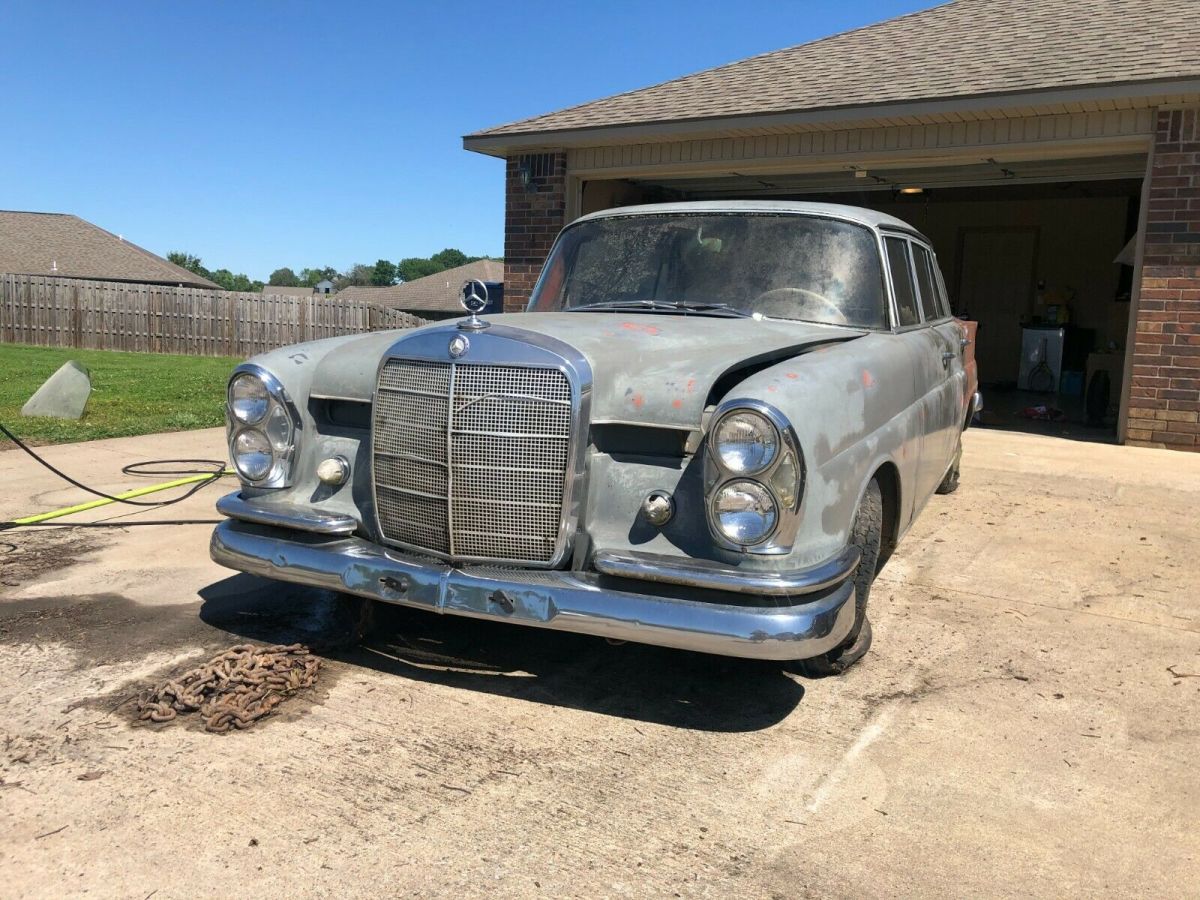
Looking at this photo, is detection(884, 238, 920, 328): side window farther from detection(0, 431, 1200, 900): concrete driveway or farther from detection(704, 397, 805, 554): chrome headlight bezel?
detection(704, 397, 805, 554): chrome headlight bezel

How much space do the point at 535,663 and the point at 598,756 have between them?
0.72m

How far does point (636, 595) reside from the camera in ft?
9.08

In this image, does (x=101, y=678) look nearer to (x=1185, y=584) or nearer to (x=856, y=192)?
(x=1185, y=584)

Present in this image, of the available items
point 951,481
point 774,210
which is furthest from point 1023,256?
point 774,210

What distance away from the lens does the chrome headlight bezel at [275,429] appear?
3.38 meters

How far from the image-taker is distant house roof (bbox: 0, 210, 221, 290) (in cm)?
3881

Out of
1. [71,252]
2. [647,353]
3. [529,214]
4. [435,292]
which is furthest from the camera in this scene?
[435,292]

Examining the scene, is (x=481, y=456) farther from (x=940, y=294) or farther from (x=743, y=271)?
(x=940, y=294)

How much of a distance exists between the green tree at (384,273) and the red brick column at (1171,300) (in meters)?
110

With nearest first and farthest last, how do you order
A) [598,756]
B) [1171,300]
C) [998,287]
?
[598,756], [1171,300], [998,287]

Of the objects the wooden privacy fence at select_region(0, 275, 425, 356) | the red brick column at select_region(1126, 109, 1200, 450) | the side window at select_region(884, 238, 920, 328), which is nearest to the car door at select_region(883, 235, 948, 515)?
the side window at select_region(884, 238, 920, 328)

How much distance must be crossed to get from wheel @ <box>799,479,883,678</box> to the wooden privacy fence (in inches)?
863

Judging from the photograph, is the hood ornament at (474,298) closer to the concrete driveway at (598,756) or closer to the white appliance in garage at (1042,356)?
the concrete driveway at (598,756)

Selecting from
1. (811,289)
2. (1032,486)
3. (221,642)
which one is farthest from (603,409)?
(1032,486)
